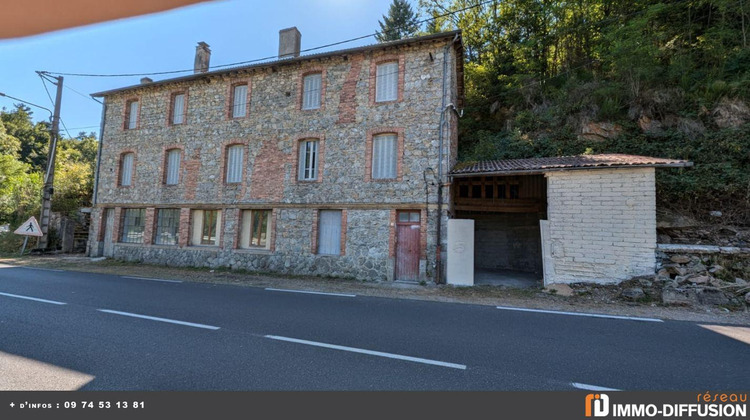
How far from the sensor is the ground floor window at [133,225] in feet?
52.2

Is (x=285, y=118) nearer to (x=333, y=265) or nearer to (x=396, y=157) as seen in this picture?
(x=396, y=157)

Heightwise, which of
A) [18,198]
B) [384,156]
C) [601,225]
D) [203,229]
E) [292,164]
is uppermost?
[384,156]

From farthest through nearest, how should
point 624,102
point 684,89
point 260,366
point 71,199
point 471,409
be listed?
point 71,199 < point 624,102 < point 684,89 < point 260,366 < point 471,409

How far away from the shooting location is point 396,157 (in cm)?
1202

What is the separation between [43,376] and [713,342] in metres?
8.60

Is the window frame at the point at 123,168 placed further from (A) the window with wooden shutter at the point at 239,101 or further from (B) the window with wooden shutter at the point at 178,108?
(A) the window with wooden shutter at the point at 239,101

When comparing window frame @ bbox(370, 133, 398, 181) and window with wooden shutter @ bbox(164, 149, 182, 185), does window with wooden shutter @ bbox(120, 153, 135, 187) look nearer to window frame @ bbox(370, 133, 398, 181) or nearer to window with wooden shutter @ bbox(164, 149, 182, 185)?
window with wooden shutter @ bbox(164, 149, 182, 185)

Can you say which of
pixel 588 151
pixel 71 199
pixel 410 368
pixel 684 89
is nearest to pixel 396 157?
pixel 588 151

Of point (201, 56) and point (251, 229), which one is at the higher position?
point (201, 56)

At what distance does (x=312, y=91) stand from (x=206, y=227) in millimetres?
7489

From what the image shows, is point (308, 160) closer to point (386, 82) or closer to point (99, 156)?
point (386, 82)

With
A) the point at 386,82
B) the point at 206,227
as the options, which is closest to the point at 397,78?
the point at 386,82

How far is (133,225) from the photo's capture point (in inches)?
635

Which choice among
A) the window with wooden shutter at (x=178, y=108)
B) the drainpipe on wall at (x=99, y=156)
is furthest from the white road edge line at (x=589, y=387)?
the drainpipe on wall at (x=99, y=156)
